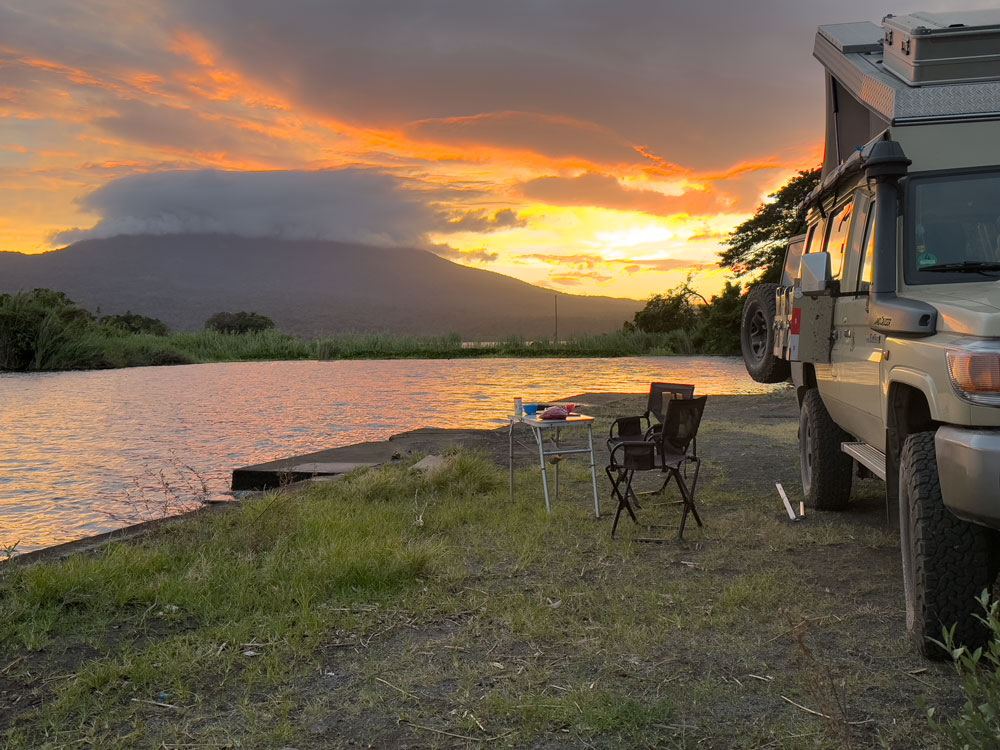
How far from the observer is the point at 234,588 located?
4902 millimetres

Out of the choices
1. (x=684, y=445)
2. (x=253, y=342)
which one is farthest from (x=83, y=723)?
(x=253, y=342)

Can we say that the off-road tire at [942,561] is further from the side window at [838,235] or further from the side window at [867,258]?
the side window at [838,235]

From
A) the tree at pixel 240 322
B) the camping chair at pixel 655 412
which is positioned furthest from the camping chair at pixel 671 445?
the tree at pixel 240 322

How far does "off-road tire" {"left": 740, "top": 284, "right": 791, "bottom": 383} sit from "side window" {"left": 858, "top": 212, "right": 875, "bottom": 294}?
278cm

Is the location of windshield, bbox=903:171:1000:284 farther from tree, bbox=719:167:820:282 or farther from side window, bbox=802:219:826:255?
tree, bbox=719:167:820:282

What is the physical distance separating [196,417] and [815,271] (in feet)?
43.5

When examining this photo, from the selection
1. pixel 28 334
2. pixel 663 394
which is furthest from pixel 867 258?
pixel 28 334

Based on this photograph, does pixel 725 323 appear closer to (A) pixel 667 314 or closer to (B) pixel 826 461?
(A) pixel 667 314

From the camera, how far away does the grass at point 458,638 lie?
3.33 m

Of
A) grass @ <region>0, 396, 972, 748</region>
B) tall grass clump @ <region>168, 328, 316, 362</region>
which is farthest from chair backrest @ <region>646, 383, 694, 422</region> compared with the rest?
tall grass clump @ <region>168, 328, 316, 362</region>

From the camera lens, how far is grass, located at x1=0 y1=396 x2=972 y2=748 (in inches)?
131

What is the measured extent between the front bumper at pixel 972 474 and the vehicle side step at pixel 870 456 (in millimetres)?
1321

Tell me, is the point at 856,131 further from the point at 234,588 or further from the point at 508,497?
the point at 234,588

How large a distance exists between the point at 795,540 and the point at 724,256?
114ft
